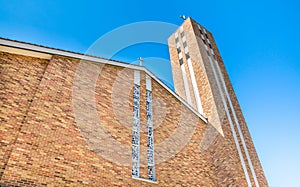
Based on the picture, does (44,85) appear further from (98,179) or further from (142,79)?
(142,79)

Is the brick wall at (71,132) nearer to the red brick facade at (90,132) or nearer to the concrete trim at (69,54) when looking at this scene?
the red brick facade at (90,132)

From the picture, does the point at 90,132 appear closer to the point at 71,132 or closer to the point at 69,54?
the point at 71,132

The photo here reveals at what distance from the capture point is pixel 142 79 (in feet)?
34.3

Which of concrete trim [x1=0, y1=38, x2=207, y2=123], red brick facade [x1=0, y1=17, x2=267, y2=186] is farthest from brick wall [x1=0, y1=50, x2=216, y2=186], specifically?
concrete trim [x1=0, y1=38, x2=207, y2=123]

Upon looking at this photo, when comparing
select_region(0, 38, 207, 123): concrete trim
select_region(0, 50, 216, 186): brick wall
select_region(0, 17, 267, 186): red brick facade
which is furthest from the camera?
select_region(0, 38, 207, 123): concrete trim

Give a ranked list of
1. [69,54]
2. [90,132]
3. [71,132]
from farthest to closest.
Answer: [69,54] < [90,132] < [71,132]

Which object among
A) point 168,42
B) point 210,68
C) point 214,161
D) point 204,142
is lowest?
point 214,161

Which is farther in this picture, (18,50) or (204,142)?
(204,142)

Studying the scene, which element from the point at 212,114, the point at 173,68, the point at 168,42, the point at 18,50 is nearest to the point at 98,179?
the point at 18,50

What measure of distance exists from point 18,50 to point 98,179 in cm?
453

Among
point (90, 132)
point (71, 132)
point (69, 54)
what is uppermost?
point (69, 54)

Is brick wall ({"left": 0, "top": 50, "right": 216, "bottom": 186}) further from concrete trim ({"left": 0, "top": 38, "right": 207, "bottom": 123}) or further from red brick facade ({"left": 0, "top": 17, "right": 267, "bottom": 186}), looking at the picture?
concrete trim ({"left": 0, "top": 38, "right": 207, "bottom": 123})

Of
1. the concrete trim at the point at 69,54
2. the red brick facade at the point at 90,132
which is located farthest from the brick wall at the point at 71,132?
the concrete trim at the point at 69,54

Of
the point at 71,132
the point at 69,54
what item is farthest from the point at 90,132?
the point at 69,54
